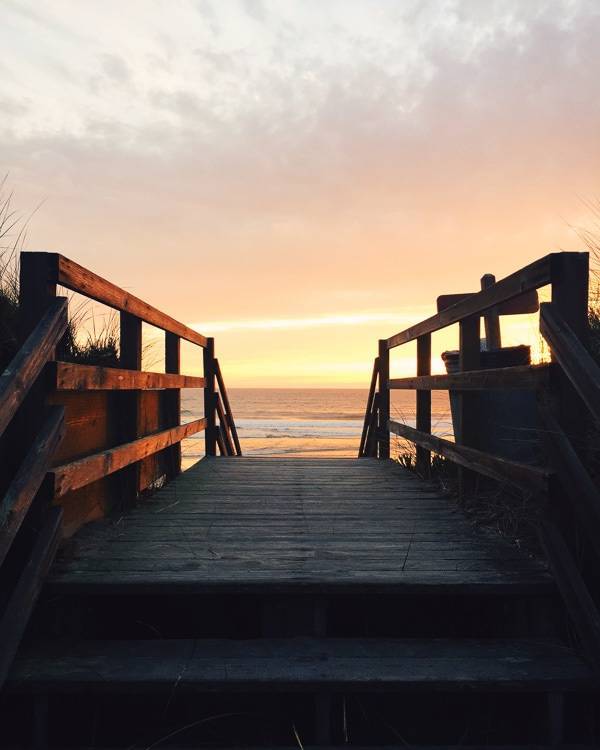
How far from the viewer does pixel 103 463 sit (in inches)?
132

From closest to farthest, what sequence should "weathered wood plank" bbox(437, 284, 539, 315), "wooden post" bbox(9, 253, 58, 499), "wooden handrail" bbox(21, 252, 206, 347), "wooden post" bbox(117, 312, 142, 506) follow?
"wooden post" bbox(9, 253, 58, 499), "wooden handrail" bbox(21, 252, 206, 347), "wooden post" bbox(117, 312, 142, 506), "weathered wood plank" bbox(437, 284, 539, 315)

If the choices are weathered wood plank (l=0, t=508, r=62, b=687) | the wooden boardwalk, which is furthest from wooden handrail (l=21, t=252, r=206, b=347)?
the wooden boardwalk

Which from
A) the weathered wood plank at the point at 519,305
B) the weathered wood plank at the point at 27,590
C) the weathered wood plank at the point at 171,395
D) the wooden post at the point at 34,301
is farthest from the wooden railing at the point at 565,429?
the weathered wood plank at the point at 171,395

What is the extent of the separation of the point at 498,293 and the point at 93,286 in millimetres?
2192

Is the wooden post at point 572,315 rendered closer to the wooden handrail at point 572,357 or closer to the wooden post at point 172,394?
the wooden handrail at point 572,357

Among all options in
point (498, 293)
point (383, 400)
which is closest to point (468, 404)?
point (498, 293)

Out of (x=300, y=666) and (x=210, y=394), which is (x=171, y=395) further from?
(x=300, y=666)

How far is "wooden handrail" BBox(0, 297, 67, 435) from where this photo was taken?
2.26 m

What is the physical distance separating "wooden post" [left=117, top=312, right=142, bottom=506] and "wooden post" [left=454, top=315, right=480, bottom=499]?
223cm

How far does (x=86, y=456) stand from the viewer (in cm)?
342

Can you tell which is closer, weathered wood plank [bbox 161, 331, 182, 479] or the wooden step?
the wooden step

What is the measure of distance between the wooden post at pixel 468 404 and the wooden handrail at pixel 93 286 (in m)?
2.23

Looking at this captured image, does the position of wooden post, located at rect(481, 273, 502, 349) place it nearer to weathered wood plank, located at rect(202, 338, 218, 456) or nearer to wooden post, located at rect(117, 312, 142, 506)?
wooden post, located at rect(117, 312, 142, 506)

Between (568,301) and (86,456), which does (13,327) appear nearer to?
(86,456)
